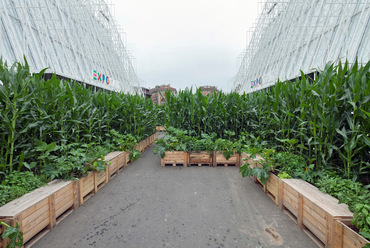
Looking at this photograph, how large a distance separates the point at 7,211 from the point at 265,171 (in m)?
4.21

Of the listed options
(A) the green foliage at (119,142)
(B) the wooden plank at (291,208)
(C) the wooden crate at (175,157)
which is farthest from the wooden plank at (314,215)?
(A) the green foliage at (119,142)

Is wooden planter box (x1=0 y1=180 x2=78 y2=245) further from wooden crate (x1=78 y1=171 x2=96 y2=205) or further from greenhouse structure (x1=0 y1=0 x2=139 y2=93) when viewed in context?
greenhouse structure (x1=0 y1=0 x2=139 y2=93)

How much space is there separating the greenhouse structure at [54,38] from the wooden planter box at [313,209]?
25.1 ft

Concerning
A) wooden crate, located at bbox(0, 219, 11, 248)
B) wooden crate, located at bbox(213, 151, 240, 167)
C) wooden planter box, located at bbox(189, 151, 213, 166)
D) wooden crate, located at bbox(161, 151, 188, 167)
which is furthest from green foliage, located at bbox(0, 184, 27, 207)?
wooden crate, located at bbox(213, 151, 240, 167)

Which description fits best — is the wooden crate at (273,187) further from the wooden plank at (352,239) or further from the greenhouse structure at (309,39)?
the greenhouse structure at (309,39)

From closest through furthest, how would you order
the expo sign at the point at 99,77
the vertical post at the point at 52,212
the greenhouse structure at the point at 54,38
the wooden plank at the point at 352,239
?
the wooden plank at the point at 352,239 < the vertical post at the point at 52,212 < the greenhouse structure at the point at 54,38 < the expo sign at the point at 99,77

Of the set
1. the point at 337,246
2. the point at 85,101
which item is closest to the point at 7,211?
the point at 85,101

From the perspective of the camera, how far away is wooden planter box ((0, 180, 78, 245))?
2.17 meters

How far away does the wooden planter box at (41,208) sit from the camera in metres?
2.17

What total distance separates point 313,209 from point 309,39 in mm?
19303

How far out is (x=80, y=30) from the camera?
20.8 metres

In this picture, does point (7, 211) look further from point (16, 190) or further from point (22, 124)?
point (22, 124)

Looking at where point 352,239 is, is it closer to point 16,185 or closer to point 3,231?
point 3,231

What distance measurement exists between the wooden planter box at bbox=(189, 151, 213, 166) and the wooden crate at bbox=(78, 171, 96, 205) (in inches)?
116
